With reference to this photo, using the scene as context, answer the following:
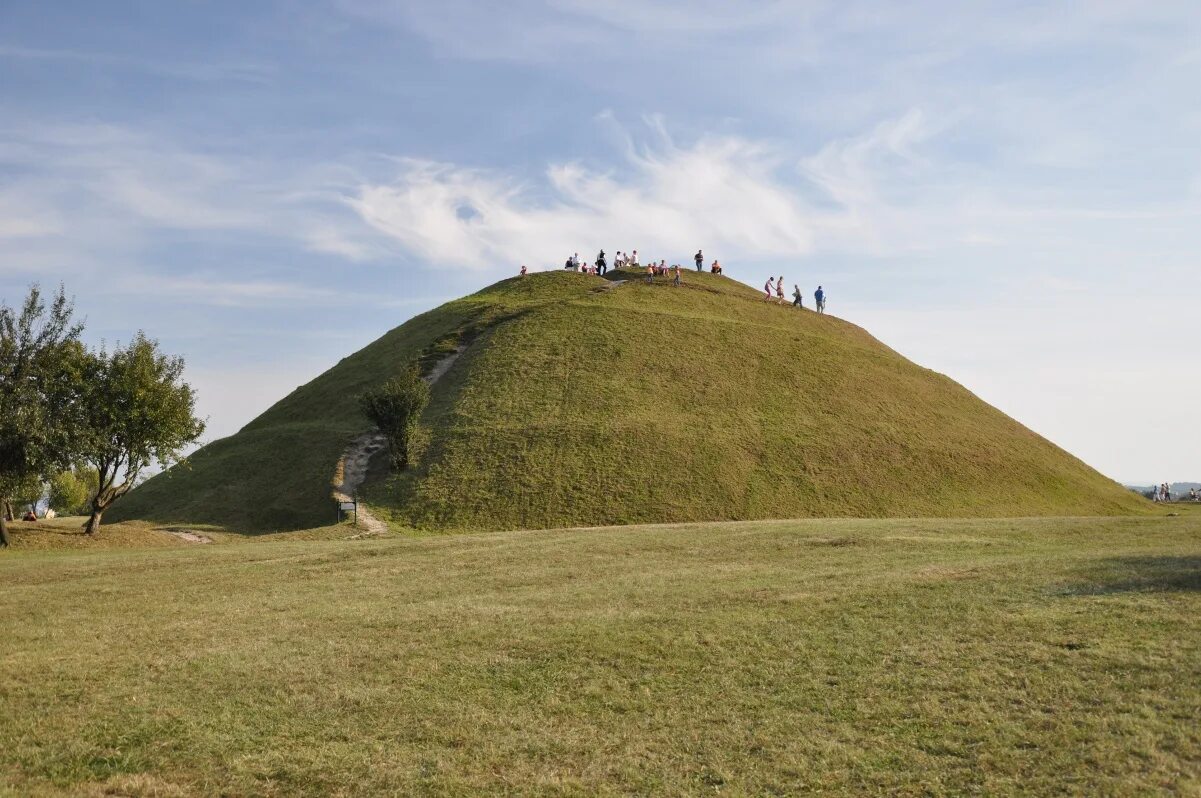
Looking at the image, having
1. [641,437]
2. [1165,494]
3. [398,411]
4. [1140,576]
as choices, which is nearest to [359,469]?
[398,411]

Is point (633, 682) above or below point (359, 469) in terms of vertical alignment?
below

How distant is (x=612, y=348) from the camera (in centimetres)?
6219

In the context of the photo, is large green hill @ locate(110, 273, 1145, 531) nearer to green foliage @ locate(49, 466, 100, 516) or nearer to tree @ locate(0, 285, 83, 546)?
tree @ locate(0, 285, 83, 546)

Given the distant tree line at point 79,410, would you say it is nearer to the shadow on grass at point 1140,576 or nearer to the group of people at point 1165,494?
the shadow on grass at point 1140,576

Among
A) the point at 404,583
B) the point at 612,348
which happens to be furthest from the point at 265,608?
the point at 612,348

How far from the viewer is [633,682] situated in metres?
12.7

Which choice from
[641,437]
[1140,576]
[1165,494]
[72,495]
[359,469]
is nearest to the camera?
[1140,576]

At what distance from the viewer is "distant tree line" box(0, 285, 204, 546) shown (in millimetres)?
35469

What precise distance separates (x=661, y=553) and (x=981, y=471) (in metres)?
32.8

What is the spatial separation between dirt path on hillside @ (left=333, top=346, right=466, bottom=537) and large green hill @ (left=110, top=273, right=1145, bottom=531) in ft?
2.51

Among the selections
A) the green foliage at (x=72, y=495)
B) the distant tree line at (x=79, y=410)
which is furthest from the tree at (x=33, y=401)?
the green foliage at (x=72, y=495)

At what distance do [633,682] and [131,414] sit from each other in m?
34.4

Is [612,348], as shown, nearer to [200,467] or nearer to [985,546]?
[200,467]

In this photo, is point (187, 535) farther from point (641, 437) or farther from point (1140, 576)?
point (1140, 576)
